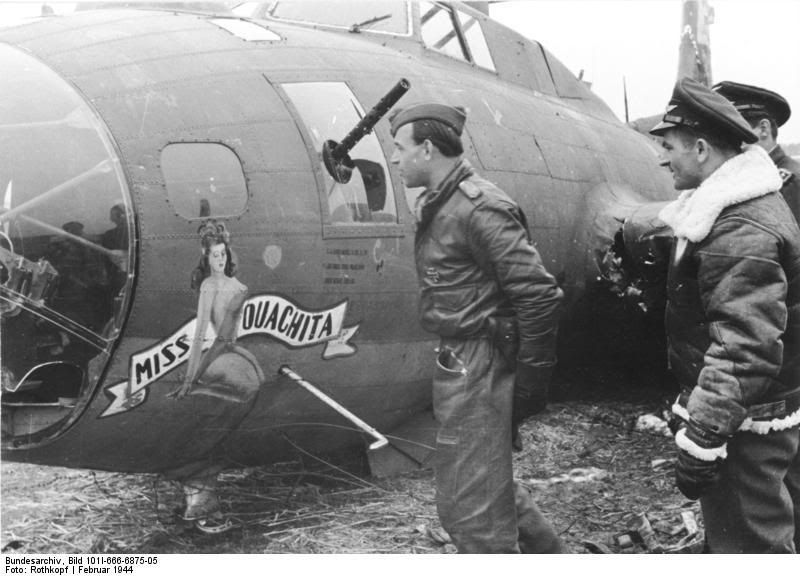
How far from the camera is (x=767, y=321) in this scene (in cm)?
286

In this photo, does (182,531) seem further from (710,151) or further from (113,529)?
(710,151)

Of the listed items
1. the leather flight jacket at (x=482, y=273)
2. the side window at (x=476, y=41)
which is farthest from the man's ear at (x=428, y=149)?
the side window at (x=476, y=41)

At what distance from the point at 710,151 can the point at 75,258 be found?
2677mm

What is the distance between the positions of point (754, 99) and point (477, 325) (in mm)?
2685

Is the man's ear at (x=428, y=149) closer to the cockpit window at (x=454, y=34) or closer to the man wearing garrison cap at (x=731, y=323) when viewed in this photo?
the man wearing garrison cap at (x=731, y=323)

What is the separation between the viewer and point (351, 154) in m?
4.45

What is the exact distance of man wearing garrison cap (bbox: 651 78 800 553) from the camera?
2875 mm

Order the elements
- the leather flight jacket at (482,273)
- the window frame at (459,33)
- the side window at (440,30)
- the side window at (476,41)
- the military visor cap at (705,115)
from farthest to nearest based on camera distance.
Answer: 1. the side window at (476,41)
2. the window frame at (459,33)
3. the side window at (440,30)
4. the leather flight jacket at (482,273)
5. the military visor cap at (705,115)

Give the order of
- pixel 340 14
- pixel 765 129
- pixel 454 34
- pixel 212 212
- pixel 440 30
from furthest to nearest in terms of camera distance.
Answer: pixel 454 34 → pixel 440 30 → pixel 340 14 → pixel 765 129 → pixel 212 212

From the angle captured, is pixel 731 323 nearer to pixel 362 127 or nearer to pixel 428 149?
pixel 428 149

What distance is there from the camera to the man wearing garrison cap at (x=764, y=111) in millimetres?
4980

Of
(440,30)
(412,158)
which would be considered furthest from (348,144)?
(440,30)

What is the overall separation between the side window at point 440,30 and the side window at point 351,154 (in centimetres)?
174

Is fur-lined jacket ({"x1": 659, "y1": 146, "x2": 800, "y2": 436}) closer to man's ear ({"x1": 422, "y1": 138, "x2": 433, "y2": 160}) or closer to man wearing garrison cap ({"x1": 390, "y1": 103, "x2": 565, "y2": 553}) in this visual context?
man wearing garrison cap ({"x1": 390, "y1": 103, "x2": 565, "y2": 553})
